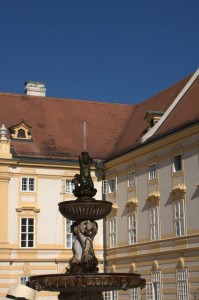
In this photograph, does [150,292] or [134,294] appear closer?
[150,292]

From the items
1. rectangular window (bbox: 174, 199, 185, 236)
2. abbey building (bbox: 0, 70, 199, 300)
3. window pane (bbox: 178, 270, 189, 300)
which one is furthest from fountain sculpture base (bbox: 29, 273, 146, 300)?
rectangular window (bbox: 174, 199, 185, 236)

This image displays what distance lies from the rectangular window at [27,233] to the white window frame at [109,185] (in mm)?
4663

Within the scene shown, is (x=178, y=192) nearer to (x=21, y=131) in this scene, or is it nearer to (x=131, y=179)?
(x=131, y=179)

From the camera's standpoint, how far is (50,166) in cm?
3534

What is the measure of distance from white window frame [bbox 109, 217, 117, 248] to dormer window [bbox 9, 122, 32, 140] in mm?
6914

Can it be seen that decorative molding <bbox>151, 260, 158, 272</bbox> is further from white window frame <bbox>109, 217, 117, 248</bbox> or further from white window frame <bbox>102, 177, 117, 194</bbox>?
white window frame <bbox>102, 177, 117, 194</bbox>

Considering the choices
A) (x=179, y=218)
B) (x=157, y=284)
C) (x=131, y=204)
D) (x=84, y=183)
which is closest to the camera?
(x=84, y=183)

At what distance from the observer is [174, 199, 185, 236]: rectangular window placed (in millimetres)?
28094

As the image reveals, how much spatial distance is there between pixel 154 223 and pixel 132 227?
2373mm

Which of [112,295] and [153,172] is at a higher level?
[153,172]

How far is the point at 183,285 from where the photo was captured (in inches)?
1090

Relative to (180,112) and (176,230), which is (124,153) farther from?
(176,230)

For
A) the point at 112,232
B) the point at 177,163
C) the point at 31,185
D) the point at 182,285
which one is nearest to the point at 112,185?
the point at 112,232

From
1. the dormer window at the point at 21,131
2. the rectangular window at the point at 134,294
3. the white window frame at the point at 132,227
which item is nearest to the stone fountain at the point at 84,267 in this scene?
the white window frame at the point at 132,227
